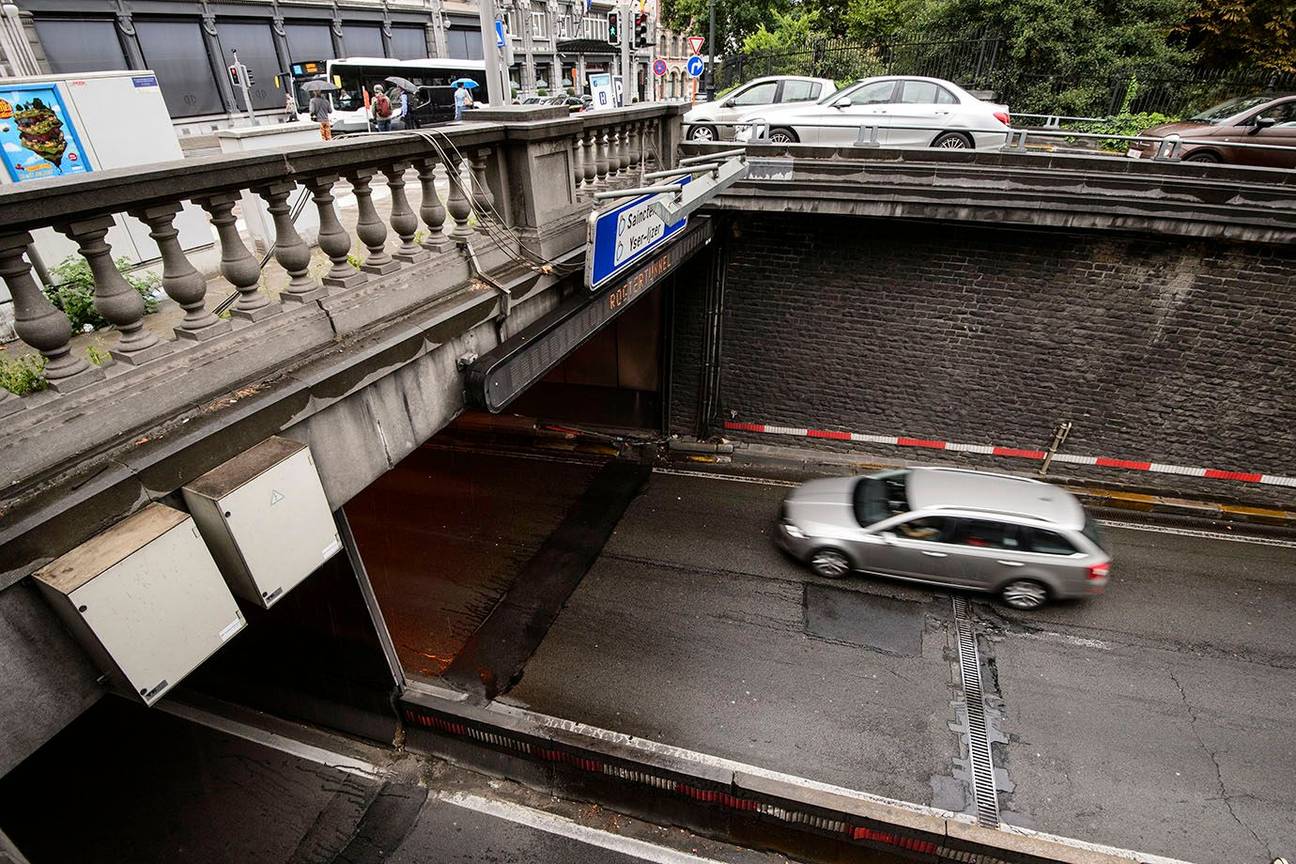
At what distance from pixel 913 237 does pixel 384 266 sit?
872cm

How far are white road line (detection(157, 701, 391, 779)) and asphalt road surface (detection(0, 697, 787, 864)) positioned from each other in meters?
0.02

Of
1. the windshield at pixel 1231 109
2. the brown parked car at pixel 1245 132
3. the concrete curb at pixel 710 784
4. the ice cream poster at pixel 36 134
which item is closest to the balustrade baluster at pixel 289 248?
the ice cream poster at pixel 36 134

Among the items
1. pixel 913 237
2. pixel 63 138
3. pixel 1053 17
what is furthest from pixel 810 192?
pixel 1053 17

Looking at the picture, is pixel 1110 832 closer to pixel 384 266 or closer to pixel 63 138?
pixel 384 266

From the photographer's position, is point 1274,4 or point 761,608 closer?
point 761,608

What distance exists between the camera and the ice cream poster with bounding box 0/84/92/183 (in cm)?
579

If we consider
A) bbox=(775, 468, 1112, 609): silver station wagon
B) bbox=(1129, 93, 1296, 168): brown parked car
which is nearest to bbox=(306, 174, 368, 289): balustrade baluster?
bbox=(775, 468, 1112, 609): silver station wagon

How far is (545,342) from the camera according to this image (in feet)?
19.0

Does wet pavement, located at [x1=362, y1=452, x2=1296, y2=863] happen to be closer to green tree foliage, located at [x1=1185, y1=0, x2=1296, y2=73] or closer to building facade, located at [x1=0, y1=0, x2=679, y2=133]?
building facade, located at [x1=0, y1=0, x2=679, y2=133]

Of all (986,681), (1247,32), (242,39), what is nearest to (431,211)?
(986,681)

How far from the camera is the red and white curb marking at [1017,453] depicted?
10.7 meters

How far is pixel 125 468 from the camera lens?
3010 mm

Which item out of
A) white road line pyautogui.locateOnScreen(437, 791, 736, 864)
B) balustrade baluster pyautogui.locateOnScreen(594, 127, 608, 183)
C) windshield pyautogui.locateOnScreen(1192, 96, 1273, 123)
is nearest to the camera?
white road line pyautogui.locateOnScreen(437, 791, 736, 864)

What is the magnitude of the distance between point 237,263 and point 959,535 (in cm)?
836
